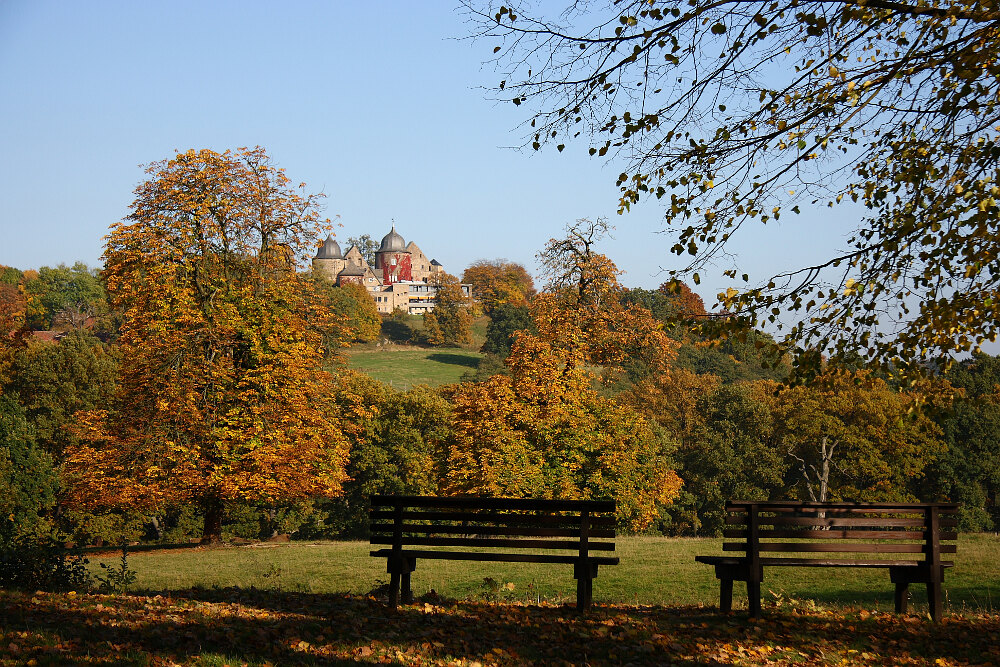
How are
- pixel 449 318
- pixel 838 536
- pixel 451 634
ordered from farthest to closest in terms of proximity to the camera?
pixel 449 318
pixel 838 536
pixel 451 634

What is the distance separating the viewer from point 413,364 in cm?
10312

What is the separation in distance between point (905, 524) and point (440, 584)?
877 centimetres

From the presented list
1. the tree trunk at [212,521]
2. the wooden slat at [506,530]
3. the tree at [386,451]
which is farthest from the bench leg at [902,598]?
the tree at [386,451]

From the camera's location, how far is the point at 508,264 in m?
166

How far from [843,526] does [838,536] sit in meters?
0.17

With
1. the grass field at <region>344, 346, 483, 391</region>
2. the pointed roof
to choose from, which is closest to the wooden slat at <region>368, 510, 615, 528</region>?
the grass field at <region>344, 346, 483, 391</region>

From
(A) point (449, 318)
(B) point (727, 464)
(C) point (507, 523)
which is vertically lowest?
(B) point (727, 464)

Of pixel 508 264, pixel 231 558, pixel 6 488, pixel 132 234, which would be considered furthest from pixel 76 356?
pixel 508 264

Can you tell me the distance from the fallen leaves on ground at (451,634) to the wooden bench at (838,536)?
1.51 ft

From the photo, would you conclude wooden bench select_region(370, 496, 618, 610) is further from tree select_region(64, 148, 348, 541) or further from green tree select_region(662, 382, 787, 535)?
green tree select_region(662, 382, 787, 535)

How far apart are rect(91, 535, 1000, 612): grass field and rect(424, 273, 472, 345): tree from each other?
3824 inches

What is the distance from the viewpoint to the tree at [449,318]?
120 m

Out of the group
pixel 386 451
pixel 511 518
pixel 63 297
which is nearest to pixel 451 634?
pixel 511 518

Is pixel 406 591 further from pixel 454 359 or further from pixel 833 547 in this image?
pixel 454 359
